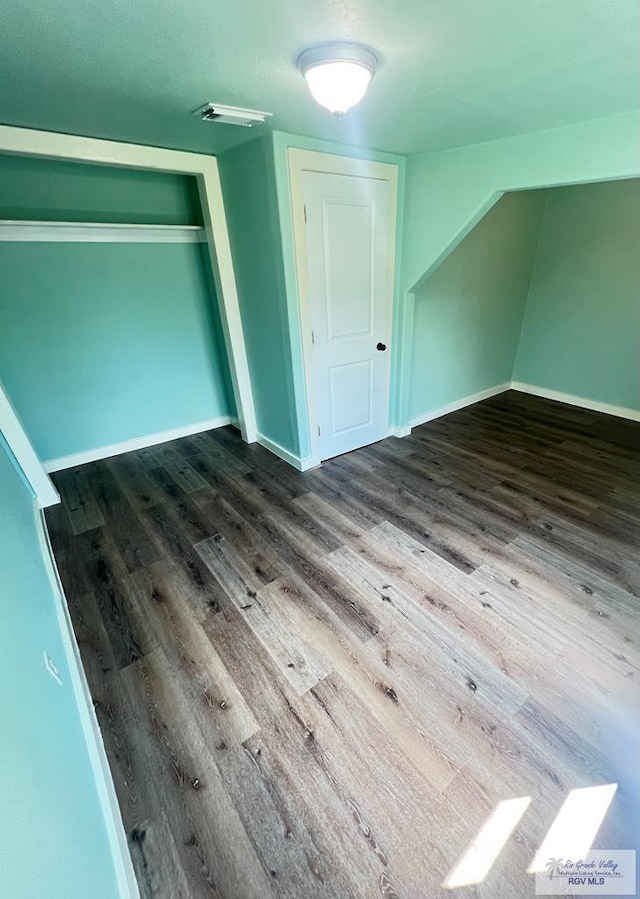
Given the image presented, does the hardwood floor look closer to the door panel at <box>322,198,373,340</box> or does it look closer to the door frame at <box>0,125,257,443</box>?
the door frame at <box>0,125,257,443</box>

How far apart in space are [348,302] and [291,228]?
0.66 m

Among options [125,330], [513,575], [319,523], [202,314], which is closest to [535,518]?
[513,575]

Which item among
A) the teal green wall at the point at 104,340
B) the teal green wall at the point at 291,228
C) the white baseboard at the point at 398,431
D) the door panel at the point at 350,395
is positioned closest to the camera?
the teal green wall at the point at 291,228

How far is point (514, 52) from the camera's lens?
4.05 feet

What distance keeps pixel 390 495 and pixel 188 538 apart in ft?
4.66

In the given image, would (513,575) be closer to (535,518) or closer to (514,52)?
(535,518)

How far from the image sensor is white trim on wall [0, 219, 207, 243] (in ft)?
8.28

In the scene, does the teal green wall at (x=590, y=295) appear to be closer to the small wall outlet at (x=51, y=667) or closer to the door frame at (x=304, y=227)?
the door frame at (x=304, y=227)

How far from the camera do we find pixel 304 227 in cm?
240

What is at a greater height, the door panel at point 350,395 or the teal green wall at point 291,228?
the teal green wall at point 291,228

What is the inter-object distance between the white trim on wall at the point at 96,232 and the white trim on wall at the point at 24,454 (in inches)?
43.3

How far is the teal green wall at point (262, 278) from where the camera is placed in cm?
234

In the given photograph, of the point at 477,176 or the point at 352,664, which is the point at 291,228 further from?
the point at 352,664

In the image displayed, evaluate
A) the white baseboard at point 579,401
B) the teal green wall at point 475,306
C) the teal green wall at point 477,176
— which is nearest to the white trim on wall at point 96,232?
the teal green wall at point 477,176
